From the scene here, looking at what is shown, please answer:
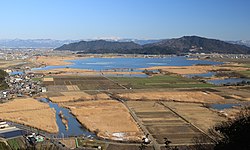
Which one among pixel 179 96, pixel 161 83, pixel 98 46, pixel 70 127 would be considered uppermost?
Answer: pixel 98 46

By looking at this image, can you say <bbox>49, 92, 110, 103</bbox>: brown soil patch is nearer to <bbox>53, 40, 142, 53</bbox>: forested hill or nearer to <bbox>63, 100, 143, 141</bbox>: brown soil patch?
<bbox>63, 100, 143, 141</bbox>: brown soil patch

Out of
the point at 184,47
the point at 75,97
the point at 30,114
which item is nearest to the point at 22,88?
the point at 75,97

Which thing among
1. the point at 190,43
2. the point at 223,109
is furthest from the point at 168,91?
the point at 190,43

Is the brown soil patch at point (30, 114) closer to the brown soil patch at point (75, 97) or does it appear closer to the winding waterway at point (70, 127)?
the winding waterway at point (70, 127)

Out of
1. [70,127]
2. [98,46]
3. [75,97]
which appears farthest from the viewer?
[98,46]

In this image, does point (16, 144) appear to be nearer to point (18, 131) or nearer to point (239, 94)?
point (18, 131)

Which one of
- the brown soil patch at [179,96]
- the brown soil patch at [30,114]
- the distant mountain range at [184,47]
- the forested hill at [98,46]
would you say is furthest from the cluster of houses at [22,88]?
the forested hill at [98,46]

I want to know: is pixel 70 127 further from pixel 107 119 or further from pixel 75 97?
pixel 75 97
